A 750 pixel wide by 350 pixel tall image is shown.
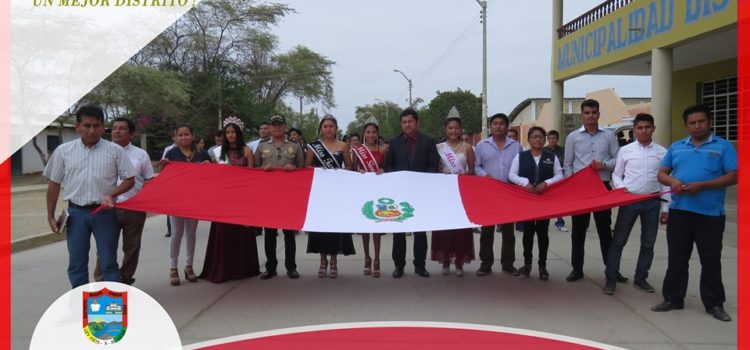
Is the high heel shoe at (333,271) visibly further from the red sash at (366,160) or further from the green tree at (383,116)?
the green tree at (383,116)

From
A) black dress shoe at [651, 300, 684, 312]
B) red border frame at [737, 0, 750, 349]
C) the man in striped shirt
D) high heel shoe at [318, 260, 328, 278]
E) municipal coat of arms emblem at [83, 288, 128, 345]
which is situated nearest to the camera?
municipal coat of arms emblem at [83, 288, 128, 345]

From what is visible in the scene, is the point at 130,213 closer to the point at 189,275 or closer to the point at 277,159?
the point at 189,275

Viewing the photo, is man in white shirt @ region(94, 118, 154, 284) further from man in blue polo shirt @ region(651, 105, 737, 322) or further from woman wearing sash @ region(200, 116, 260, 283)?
man in blue polo shirt @ region(651, 105, 737, 322)

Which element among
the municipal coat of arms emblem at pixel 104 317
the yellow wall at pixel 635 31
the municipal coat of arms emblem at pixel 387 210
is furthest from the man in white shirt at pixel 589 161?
the yellow wall at pixel 635 31

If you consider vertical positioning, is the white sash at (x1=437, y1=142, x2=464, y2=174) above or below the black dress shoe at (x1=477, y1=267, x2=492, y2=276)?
above

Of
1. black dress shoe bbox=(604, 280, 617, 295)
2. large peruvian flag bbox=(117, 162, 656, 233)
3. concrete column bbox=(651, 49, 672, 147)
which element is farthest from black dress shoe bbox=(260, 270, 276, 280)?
concrete column bbox=(651, 49, 672, 147)

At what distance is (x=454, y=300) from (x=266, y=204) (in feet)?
6.69

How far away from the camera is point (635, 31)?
40.0ft

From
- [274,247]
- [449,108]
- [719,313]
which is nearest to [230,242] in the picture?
[274,247]

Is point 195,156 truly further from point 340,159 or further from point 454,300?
point 454,300

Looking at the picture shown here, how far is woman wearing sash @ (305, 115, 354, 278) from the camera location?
19.8 feet

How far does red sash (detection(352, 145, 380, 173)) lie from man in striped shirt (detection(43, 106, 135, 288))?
2608mm

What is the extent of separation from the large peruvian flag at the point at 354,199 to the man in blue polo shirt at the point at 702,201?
1.26ft

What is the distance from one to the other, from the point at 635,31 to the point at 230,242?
10587 mm
